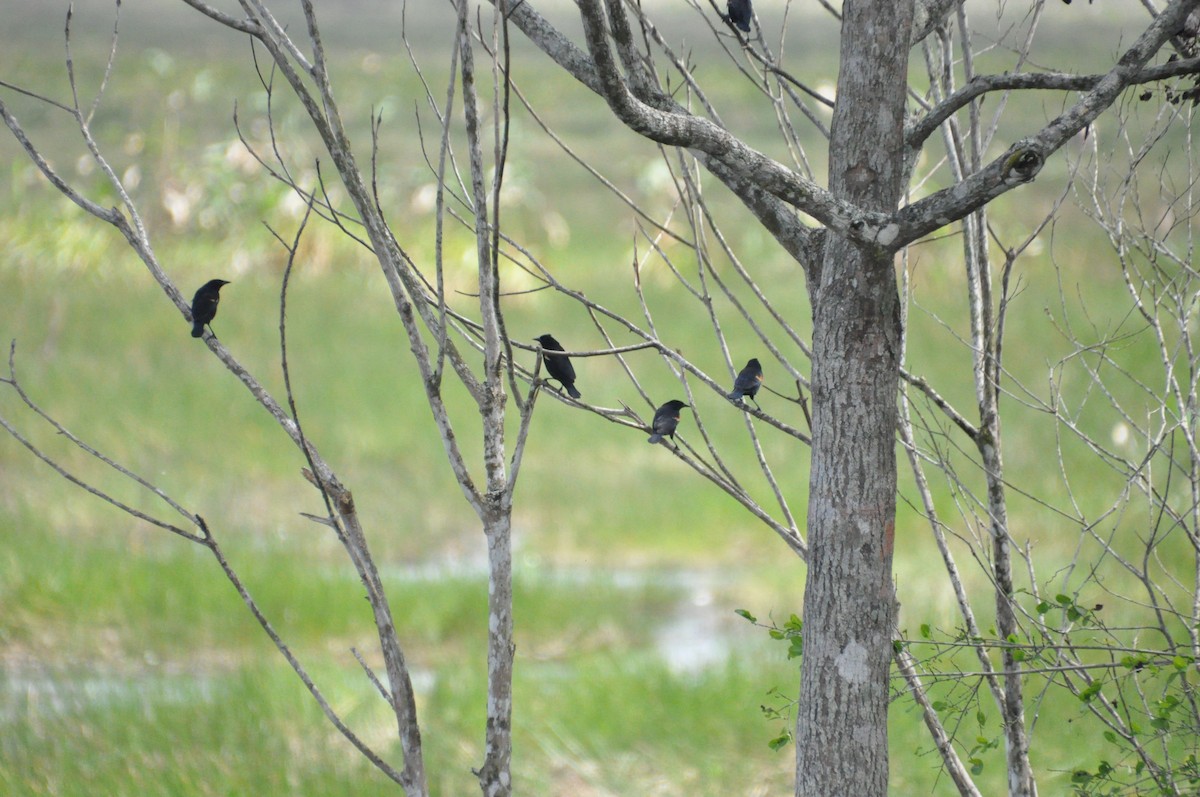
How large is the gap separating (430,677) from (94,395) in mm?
5212

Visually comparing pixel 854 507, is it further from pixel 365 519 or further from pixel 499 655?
pixel 365 519

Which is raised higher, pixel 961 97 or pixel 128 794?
pixel 961 97

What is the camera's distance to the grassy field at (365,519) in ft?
16.9

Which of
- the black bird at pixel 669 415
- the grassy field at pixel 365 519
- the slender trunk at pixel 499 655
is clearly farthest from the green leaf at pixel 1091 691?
the black bird at pixel 669 415

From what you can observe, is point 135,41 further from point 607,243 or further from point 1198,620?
point 1198,620

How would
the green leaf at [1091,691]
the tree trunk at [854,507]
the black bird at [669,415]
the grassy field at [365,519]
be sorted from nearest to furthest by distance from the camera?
1. the tree trunk at [854,507]
2. the green leaf at [1091,691]
3. the black bird at [669,415]
4. the grassy field at [365,519]

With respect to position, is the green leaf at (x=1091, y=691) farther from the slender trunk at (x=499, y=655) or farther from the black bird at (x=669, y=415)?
the black bird at (x=669, y=415)

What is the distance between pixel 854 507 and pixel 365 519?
7.57m

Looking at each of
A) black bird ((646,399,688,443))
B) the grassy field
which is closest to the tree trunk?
the grassy field

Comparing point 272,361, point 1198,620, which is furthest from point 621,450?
point 1198,620

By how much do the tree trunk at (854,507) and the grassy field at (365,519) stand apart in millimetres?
376

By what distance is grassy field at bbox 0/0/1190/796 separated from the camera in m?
5.14

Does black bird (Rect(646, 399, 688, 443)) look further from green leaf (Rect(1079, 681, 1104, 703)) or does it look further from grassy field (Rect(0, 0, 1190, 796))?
green leaf (Rect(1079, 681, 1104, 703))

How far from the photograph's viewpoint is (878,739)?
6.00 ft
